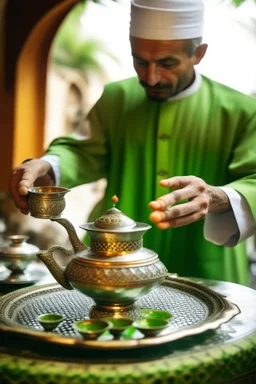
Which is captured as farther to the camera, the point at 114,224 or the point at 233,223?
the point at 233,223

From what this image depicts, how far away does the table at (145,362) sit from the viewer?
77.3 inches

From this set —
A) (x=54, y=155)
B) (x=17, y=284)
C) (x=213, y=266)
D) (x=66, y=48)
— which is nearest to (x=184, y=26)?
(x=54, y=155)

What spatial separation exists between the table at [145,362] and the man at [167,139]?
1147 mm

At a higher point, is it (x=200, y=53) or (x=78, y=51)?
(x=78, y=51)

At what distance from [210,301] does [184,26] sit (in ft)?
4.92

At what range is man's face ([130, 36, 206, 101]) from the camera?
348 cm

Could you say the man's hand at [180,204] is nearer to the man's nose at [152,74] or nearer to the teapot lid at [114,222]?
the teapot lid at [114,222]

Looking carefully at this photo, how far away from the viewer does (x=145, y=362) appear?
80.6 inches

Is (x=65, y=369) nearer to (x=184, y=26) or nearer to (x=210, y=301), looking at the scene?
(x=210, y=301)

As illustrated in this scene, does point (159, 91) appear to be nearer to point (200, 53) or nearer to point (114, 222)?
point (200, 53)

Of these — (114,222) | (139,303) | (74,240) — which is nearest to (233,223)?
(139,303)

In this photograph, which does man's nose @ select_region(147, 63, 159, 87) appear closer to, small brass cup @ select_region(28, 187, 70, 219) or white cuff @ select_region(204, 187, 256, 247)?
white cuff @ select_region(204, 187, 256, 247)

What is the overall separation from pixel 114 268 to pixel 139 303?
1.58ft

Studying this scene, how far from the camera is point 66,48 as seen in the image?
1315 centimetres
